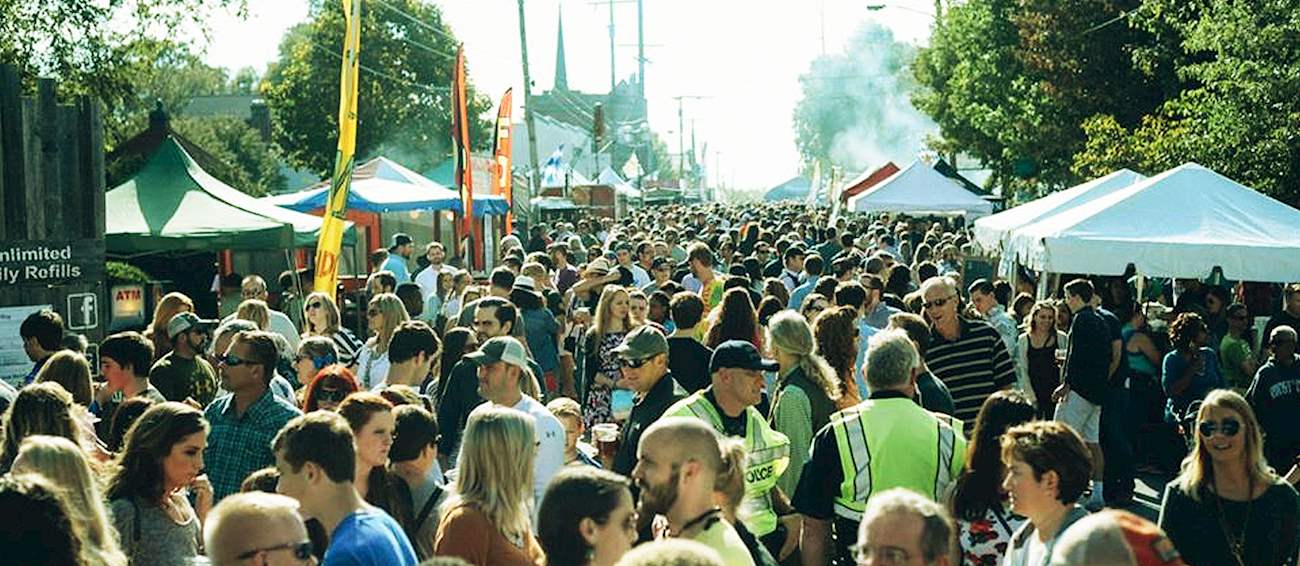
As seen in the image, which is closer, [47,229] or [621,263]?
[47,229]

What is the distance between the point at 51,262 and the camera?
41.4 ft

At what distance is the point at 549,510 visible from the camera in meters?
4.68

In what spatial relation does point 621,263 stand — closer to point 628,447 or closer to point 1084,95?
point 628,447

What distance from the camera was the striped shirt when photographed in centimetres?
1019

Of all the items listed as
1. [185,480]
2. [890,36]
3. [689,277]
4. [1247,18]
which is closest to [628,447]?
[185,480]

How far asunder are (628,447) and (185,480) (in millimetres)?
2127

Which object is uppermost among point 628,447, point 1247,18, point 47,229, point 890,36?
point 890,36

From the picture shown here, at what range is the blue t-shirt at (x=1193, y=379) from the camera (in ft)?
41.2

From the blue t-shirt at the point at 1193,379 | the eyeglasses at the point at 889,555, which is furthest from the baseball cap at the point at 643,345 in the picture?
the blue t-shirt at the point at 1193,379

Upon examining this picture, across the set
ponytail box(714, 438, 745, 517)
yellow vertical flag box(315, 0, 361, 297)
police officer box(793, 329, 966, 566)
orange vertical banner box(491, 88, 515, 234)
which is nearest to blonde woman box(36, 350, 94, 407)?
police officer box(793, 329, 966, 566)

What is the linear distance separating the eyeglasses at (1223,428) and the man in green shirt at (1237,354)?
25.1 ft

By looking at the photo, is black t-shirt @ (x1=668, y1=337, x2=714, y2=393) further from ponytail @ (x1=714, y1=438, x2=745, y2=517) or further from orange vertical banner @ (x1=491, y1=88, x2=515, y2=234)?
orange vertical banner @ (x1=491, y1=88, x2=515, y2=234)

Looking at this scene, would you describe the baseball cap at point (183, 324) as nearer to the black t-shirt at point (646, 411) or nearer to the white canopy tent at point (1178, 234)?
the black t-shirt at point (646, 411)

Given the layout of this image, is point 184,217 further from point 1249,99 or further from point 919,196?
point 919,196
